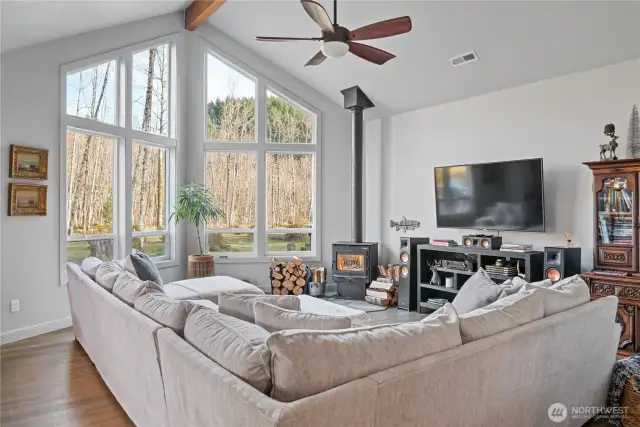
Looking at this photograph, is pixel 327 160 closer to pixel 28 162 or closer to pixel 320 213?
pixel 320 213

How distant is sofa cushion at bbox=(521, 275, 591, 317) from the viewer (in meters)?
2.30

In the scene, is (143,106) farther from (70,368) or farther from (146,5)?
(70,368)

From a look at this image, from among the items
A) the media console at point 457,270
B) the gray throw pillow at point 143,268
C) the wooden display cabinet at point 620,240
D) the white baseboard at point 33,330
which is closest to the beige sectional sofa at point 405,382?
the gray throw pillow at point 143,268

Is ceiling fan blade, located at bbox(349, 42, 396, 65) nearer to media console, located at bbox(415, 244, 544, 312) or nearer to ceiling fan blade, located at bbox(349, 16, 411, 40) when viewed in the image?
ceiling fan blade, located at bbox(349, 16, 411, 40)

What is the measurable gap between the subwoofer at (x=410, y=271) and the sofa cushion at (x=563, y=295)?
2912mm

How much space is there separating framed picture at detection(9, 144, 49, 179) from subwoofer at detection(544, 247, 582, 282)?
524 cm

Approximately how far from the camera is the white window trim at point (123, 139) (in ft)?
15.8

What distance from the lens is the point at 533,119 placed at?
16.1ft

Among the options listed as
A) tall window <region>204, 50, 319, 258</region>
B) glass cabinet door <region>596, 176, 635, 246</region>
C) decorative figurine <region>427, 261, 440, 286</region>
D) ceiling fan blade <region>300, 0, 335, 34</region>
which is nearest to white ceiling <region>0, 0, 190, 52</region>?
tall window <region>204, 50, 319, 258</region>

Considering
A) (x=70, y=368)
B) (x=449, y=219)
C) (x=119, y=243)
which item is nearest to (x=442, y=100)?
(x=449, y=219)

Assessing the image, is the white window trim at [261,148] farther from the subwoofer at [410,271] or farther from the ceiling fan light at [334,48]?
the ceiling fan light at [334,48]

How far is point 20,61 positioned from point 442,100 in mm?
4896

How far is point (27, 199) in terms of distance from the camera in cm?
436

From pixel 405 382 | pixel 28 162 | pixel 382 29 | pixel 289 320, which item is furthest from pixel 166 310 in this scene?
pixel 28 162
